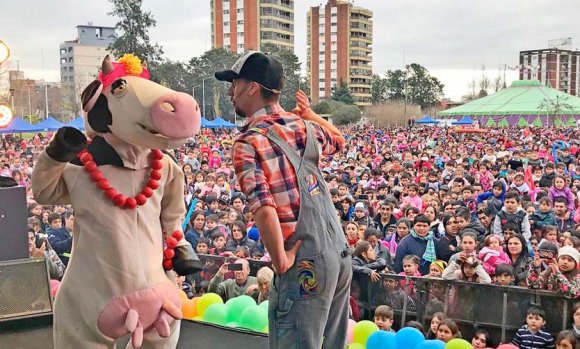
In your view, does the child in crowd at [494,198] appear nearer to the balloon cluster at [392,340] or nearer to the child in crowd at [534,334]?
the child in crowd at [534,334]

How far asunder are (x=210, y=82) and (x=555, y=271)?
41.5 metres

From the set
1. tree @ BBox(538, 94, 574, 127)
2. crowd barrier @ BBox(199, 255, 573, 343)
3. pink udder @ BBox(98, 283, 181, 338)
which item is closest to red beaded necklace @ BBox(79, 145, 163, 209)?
pink udder @ BBox(98, 283, 181, 338)

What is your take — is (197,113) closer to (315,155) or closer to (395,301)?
(315,155)

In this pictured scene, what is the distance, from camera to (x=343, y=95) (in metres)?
66.5

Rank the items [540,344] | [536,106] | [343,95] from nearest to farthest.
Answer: [540,344]
[536,106]
[343,95]

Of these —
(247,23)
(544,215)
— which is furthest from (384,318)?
(247,23)

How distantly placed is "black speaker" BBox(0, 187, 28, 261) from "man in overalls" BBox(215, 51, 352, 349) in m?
2.03

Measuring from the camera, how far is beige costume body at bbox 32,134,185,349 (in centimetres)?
276

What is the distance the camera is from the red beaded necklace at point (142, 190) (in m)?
2.78

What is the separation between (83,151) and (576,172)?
1167 centimetres

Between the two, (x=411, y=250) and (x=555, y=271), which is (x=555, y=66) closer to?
(x=411, y=250)

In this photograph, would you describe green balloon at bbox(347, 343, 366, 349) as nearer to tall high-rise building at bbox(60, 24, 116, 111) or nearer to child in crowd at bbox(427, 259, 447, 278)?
child in crowd at bbox(427, 259, 447, 278)

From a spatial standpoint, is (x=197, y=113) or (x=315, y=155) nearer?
(x=315, y=155)

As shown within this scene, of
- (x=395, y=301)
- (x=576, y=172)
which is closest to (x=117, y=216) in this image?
(x=395, y=301)
